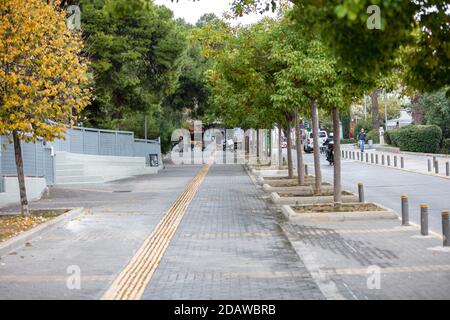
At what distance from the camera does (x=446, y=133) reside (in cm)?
4631

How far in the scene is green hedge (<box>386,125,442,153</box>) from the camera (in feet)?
145

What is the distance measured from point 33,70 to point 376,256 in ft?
27.5

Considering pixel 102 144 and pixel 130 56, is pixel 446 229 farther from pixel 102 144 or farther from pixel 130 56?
pixel 102 144

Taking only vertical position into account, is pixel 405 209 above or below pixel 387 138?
below

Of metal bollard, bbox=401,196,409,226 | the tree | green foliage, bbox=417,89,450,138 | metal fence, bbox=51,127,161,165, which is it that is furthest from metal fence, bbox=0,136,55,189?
green foliage, bbox=417,89,450,138

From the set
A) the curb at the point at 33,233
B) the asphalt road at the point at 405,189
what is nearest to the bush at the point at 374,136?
the asphalt road at the point at 405,189

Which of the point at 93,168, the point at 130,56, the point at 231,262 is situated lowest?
the point at 231,262

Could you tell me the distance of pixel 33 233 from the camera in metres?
12.5

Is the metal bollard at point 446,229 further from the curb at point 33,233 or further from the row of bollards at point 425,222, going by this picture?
the curb at point 33,233

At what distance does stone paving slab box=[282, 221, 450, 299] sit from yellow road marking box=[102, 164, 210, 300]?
2.30 metres

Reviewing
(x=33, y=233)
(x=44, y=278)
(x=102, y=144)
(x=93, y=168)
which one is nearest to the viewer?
(x=44, y=278)

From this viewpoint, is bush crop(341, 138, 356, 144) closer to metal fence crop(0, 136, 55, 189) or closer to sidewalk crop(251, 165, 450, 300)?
metal fence crop(0, 136, 55, 189)

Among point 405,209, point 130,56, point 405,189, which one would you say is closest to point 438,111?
point 130,56
